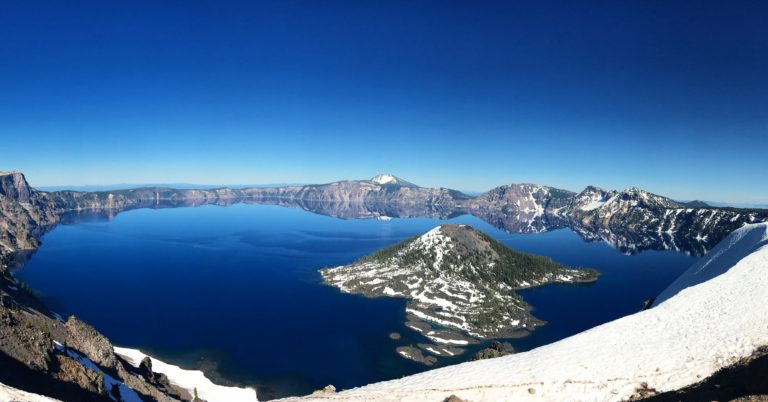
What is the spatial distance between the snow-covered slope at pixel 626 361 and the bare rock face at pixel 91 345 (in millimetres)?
67574

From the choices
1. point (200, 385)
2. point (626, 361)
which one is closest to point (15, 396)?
point (626, 361)

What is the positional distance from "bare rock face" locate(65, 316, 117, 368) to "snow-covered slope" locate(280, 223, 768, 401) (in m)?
67.6

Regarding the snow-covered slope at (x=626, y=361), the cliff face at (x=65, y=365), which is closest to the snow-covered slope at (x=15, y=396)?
the snow-covered slope at (x=626, y=361)

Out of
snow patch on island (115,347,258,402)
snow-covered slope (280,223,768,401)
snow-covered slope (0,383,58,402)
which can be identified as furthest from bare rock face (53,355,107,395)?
snow-covered slope (280,223,768,401)

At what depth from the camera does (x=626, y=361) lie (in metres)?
38.1

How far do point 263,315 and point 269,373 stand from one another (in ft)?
189

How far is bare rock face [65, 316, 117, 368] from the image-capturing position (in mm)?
80812

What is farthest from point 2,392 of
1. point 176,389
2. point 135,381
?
point 176,389

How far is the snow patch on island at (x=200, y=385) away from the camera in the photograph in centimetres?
9850

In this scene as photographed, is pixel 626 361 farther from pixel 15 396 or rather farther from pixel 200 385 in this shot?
pixel 200 385

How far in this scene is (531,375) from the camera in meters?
38.5

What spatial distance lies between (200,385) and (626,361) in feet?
337

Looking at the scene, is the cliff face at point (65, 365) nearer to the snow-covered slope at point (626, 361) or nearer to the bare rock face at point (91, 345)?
the bare rock face at point (91, 345)

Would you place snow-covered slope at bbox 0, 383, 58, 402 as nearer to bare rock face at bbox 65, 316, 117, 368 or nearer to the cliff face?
the cliff face
